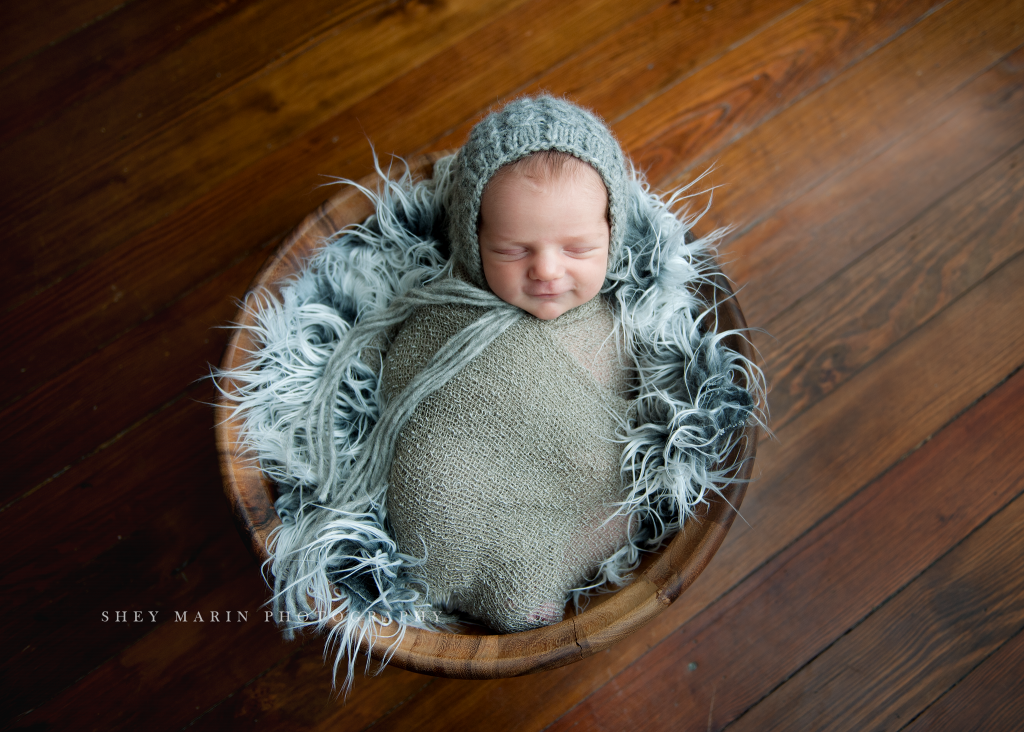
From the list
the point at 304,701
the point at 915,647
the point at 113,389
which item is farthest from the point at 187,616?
the point at 915,647

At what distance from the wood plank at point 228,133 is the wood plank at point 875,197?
491 millimetres

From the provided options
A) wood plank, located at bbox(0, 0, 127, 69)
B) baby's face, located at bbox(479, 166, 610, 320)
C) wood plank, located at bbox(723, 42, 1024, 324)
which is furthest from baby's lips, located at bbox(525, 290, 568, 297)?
wood plank, located at bbox(0, 0, 127, 69)

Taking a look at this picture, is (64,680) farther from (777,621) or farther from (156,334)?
(777,621)

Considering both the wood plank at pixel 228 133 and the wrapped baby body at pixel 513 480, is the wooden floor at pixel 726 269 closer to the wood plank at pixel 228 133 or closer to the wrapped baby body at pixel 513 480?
the wood plank at pixel 228 133

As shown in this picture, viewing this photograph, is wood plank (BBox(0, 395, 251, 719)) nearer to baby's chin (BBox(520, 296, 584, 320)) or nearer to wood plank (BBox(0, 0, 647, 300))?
wood plank (BBox(0, 0, 647, 300))

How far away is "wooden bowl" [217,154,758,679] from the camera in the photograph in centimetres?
69

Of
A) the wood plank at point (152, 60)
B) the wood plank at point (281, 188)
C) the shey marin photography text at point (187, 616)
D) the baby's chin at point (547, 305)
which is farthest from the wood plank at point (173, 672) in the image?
the wood plank at point (152, 60)

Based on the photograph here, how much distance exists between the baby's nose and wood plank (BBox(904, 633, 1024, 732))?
2.76 feet

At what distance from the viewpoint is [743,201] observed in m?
1.11

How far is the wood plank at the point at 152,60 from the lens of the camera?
117 centimetres

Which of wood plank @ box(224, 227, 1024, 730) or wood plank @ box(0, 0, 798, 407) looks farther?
wood plank @ box(0, 0, 798, 407)

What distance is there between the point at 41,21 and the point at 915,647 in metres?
1.84

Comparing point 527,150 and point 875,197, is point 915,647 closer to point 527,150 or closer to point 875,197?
point 875,197

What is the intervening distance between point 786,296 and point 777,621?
1.70 ft
